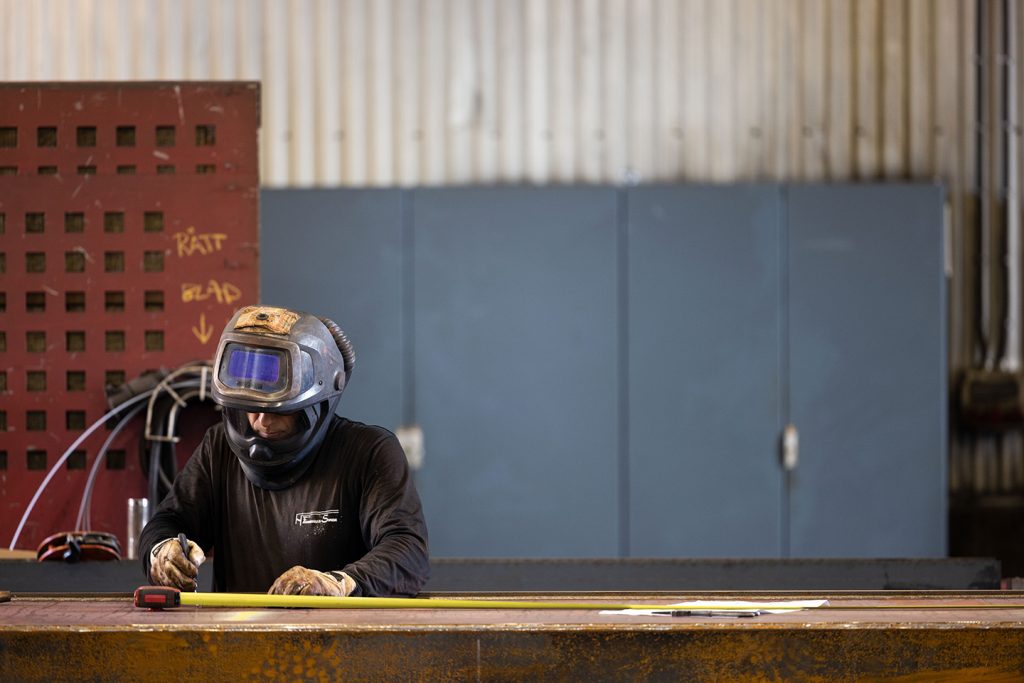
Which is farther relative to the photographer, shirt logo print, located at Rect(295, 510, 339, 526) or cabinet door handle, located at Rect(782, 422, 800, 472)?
cabinet door handle, located at Rect(782, 422, 800, 472)

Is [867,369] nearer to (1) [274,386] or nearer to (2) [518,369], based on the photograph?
(2) [518,369]

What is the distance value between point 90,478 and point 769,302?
294 cm

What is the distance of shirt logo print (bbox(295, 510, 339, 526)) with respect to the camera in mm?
2629

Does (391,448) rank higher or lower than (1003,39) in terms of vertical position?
lower

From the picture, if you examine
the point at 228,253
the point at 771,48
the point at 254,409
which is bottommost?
the point at 254,409

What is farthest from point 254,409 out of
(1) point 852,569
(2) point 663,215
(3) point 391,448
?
(2) point 663,215

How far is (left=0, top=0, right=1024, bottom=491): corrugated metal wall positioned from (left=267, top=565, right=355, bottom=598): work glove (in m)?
3.49

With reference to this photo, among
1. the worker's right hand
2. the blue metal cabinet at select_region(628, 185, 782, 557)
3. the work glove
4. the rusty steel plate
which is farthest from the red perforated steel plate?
the blue metal cabinet at select_region(628, 185, 782, 557)

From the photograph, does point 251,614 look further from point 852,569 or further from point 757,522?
point 757,522

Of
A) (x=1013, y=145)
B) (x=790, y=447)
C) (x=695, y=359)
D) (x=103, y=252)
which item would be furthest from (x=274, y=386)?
(x=1013, y=145)

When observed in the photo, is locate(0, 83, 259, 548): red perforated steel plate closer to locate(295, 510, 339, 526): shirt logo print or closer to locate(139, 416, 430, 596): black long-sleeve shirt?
locate(139, 416, 430, 596): black long-sleeve shirt

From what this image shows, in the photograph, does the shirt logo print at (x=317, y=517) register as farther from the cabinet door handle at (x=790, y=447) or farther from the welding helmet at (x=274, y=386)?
the cabinet door handle at (x=790, y=447)

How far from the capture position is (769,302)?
5215 mm

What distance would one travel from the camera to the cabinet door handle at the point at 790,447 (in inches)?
204
